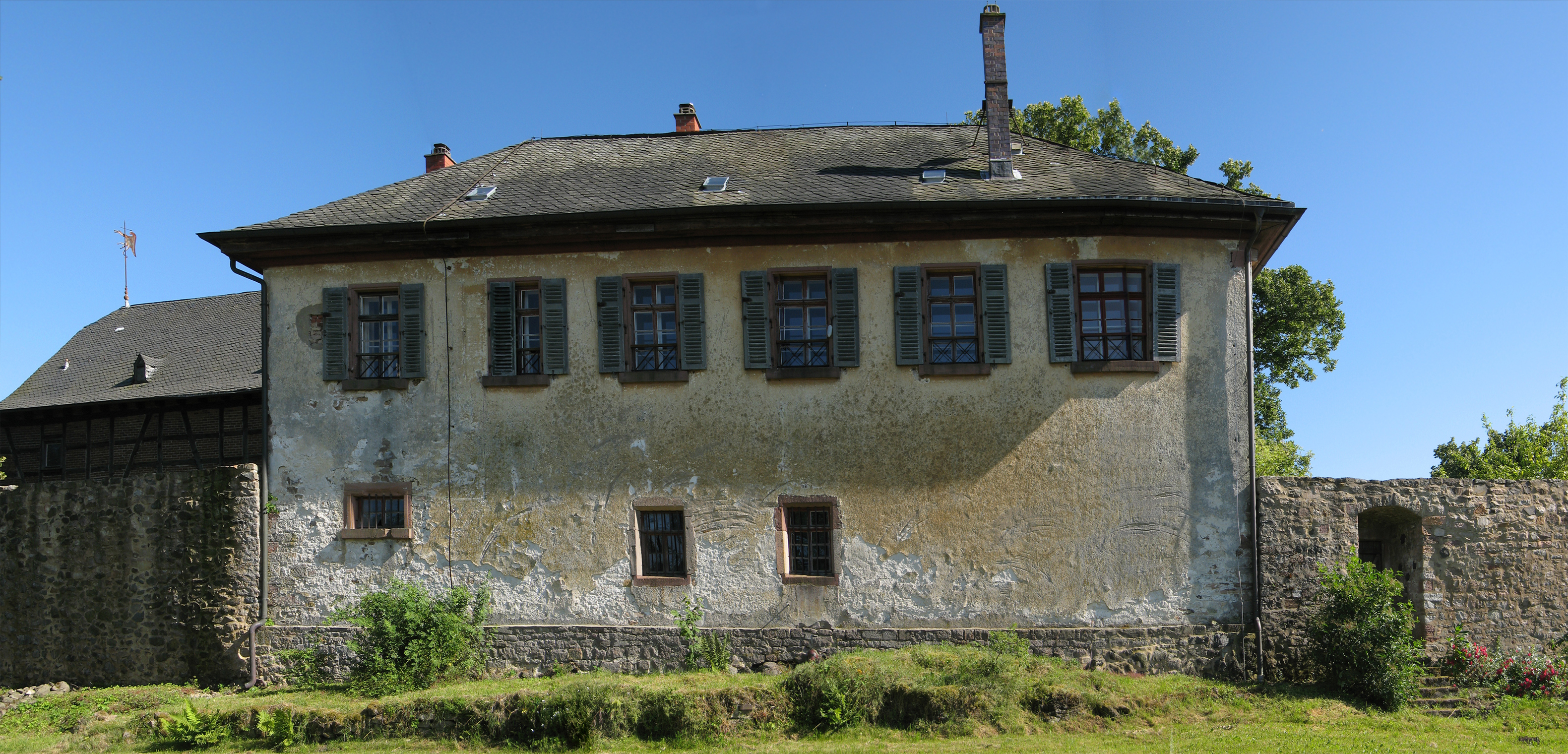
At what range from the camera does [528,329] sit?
512 inches

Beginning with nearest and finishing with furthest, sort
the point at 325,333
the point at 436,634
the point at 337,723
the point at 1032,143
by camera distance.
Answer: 1. the point at 337,723
2. the point at 436,634
3. the point at 325,333
4. the point at 1032,143

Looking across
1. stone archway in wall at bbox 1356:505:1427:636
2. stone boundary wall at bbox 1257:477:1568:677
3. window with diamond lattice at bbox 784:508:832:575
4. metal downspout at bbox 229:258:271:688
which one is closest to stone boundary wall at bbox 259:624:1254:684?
metal downspout at bbox 229:258:271:688

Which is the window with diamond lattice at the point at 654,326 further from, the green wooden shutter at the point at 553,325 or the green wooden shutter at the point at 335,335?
the green wooden shutter at the point at 335,335

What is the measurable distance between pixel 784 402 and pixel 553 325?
3170 millimetres

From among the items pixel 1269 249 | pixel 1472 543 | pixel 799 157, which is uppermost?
pixel 799 157

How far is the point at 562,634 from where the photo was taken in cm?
1245

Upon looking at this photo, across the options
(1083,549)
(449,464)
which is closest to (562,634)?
(449,464)

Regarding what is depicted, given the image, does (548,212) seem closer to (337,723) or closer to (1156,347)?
(337,723)

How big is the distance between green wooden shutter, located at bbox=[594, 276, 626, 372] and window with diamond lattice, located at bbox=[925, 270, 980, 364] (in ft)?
12.8

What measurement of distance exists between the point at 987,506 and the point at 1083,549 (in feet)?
4.19

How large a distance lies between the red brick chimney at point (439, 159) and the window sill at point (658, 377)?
9.00 meters

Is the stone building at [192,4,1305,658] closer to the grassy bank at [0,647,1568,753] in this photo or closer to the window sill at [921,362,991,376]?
the window sill at [921,362,991,376]

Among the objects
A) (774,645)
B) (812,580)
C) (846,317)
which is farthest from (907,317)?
(774,645)

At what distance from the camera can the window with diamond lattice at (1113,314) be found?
40.9 ft
